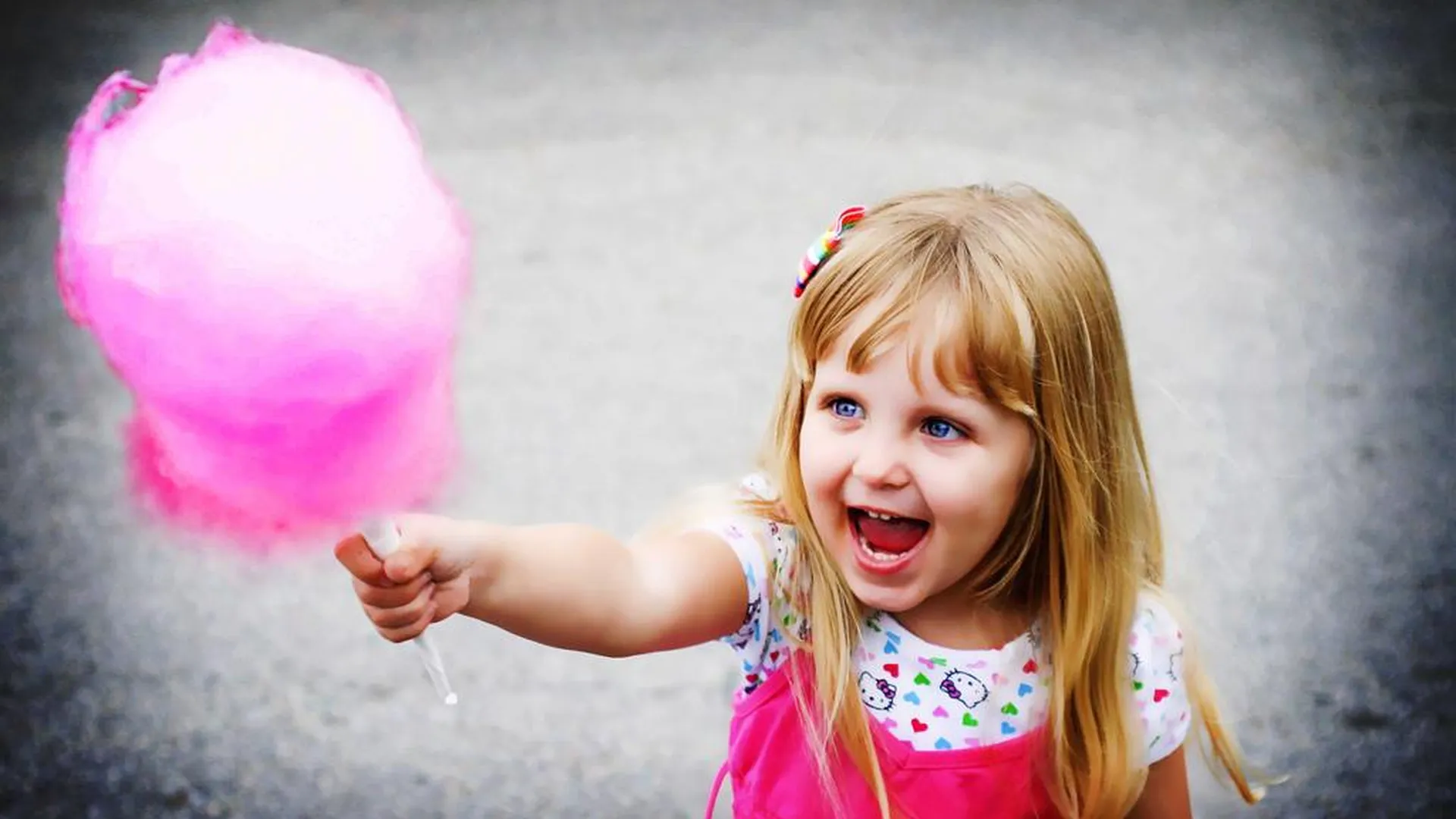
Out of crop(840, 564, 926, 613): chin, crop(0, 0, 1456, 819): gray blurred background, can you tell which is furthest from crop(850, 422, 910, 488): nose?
crop(0, 0, 1456, 819): gray blurred background

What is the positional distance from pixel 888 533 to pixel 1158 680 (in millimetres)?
390

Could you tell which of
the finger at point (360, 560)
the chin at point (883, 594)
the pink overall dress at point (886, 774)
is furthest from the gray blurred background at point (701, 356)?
the pink overall dress at point (886, 774)

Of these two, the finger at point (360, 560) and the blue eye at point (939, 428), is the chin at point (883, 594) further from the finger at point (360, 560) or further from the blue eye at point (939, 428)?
the finger at point (360, 560)

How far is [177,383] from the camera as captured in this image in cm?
116

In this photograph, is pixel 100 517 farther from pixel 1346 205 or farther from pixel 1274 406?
pixel 1346 205

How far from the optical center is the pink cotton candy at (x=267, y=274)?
3.75ft

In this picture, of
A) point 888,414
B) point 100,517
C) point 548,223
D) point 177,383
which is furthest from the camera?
point 548,223

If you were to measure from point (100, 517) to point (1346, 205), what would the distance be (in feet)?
10.2

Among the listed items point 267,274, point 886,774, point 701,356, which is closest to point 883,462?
point 886,774

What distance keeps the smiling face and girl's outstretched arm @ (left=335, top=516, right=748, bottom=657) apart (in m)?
0.13

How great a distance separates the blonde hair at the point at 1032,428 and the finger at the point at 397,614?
1.49ft

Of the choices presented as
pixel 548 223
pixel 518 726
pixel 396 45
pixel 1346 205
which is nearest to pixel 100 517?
pixel 518 726

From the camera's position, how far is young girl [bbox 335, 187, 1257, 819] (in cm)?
145

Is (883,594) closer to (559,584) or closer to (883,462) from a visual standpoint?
(883,462)
